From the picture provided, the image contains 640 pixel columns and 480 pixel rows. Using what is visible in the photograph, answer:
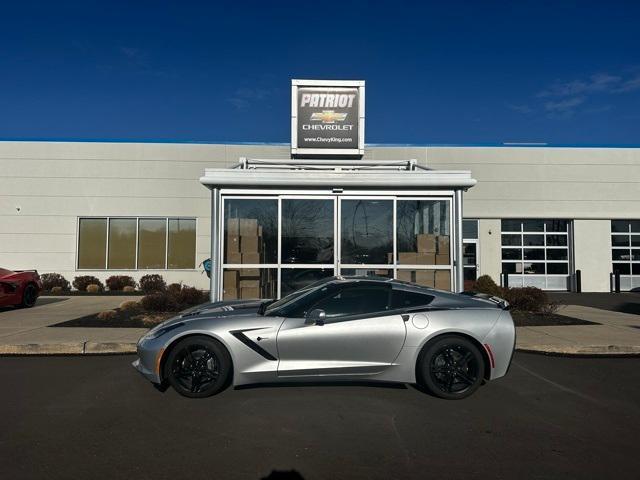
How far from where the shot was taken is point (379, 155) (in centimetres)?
2069

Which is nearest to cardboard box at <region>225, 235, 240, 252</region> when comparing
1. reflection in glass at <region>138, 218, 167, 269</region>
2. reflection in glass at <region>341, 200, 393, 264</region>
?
reflection in glass at <region>341, 200, 393, 264</region>

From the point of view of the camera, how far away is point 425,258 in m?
9.77

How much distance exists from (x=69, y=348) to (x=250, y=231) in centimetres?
385

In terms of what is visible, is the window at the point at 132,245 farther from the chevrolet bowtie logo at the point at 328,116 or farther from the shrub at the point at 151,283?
the chevrolet bowtie logo at the point at 328,116

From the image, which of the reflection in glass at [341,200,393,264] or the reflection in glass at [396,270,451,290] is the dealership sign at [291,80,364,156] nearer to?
the reflection in glass at [341,200,393,264]

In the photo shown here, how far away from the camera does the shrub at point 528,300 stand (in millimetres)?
11594

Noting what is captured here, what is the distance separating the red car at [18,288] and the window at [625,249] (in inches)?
844

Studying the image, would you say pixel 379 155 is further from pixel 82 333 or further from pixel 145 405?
pixel 145 405

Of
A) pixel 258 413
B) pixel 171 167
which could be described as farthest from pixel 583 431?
pixel 171 167

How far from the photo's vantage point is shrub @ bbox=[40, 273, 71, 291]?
726 inches

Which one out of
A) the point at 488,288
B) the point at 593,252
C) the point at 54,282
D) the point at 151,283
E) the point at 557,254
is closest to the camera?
the point at 488,288

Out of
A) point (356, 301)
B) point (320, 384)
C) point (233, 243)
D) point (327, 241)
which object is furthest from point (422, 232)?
point (320, 384)

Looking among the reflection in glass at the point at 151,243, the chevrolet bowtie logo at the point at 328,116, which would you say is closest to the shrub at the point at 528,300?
the chevrolet bowtie logo at the point at 328,116

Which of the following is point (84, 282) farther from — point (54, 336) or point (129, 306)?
point (54, 336)
